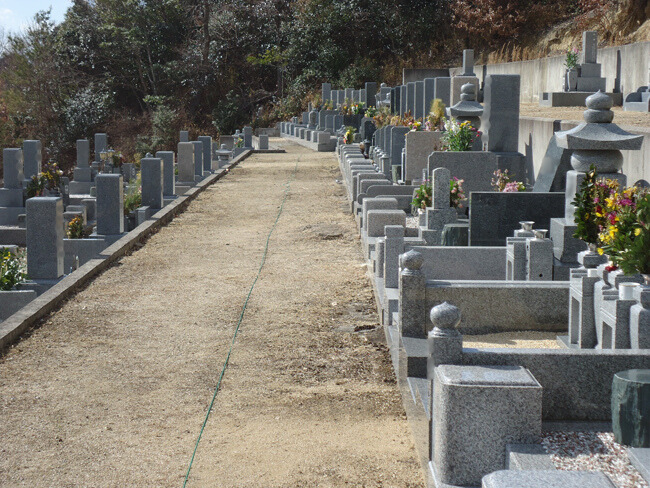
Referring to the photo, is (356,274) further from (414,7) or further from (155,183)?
(414,7)

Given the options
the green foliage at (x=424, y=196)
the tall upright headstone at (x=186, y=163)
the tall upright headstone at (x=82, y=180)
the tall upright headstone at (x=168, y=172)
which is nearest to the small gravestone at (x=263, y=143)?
the tall upright headstone at (x=82, y=180)

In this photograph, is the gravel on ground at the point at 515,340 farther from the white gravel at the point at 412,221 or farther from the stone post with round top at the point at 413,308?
the white gravel at the point at 412,221

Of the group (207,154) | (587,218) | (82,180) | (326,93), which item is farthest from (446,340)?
(326,93)

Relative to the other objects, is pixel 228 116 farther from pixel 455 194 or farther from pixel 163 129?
pixel 455 194

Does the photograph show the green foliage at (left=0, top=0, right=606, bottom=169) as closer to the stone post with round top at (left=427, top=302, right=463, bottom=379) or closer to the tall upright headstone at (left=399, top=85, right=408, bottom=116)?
the tall upright headstone at (left=399, top=85, right=408, bottom=116)

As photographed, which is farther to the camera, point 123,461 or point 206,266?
point 206,266

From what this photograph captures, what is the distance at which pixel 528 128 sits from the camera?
13.4 meters

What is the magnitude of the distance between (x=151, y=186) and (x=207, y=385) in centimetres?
1058

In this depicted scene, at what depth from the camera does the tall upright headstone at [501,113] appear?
12438mm

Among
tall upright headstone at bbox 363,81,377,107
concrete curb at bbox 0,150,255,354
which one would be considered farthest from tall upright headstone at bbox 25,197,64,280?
tall upright headstone at bbox 363,81,377,107

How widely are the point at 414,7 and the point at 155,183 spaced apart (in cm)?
3162

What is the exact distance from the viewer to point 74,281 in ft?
32.0

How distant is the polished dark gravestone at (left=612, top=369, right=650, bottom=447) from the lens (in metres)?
4.36

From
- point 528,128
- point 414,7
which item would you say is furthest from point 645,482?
point 414,7
